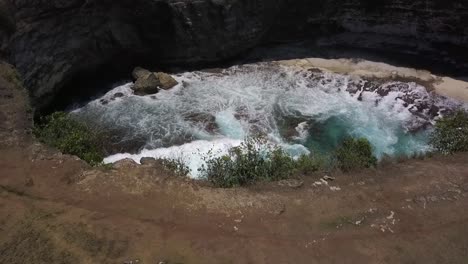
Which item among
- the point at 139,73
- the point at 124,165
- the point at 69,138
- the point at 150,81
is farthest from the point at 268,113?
the point at 124,165

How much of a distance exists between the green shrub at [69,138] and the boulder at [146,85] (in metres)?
7.61

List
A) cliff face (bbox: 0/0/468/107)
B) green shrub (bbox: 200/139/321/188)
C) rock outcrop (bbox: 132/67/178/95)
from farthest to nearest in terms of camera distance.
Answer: rock outcrop (bbox: 132/67/178/95) → cliff face (bbox: 0/0/468/107) → green shrub (bbox: 200/139/321/188)

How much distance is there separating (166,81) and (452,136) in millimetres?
19086

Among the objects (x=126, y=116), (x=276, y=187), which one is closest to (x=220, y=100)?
(x=126, y=116)

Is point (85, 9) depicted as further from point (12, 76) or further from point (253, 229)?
point (253, 229)

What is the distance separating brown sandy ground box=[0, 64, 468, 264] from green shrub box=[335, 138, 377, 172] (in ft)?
1.99

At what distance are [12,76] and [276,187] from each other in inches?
607

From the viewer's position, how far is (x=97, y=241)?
13.7 metres

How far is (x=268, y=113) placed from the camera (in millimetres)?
29859

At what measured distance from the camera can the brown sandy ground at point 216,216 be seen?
13531 millimetres

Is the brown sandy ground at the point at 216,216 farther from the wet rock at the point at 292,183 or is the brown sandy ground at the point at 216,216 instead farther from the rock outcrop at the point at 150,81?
the rock outcrop at the point at 150,81

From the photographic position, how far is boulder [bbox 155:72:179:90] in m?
32.4

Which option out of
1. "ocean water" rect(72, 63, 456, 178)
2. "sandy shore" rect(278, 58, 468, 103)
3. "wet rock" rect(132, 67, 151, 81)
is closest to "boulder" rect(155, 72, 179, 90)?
"ocean water" rect(72, 63, 456, 178)

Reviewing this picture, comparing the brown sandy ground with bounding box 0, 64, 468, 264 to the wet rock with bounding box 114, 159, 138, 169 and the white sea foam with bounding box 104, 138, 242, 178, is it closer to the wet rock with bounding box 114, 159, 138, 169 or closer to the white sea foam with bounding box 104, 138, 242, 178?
the wet rock with bounding box 114, 159, 138, 169
